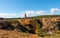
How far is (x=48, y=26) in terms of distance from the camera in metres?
29.8

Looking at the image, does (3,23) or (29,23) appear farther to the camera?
(29,23)

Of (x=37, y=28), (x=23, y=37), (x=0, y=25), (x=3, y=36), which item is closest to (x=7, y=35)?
(x=3, y=36)

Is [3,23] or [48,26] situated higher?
[3,23]

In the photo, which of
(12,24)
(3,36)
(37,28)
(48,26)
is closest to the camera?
(3,36)

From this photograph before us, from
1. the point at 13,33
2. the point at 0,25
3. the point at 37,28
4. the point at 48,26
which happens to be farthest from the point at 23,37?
the point at 48,26

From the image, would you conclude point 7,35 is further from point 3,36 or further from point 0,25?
point 0,25

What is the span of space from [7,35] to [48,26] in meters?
15.3

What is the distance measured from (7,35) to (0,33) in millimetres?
766

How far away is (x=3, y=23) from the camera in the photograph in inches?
803

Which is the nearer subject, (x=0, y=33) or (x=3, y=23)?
(x=0, y=33)

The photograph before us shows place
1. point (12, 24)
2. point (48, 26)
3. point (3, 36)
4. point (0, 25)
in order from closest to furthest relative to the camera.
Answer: point (3, 36), point (0, 25), point (12, 24), point (48, 26)

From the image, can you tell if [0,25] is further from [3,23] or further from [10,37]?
[10,37]

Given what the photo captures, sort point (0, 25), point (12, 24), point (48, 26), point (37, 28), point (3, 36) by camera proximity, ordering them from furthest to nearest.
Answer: point (48, 26)
point (37, 28)
point (12, 24)
point (0, 25)
point (3, 36)

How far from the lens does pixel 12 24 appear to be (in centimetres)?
2167
